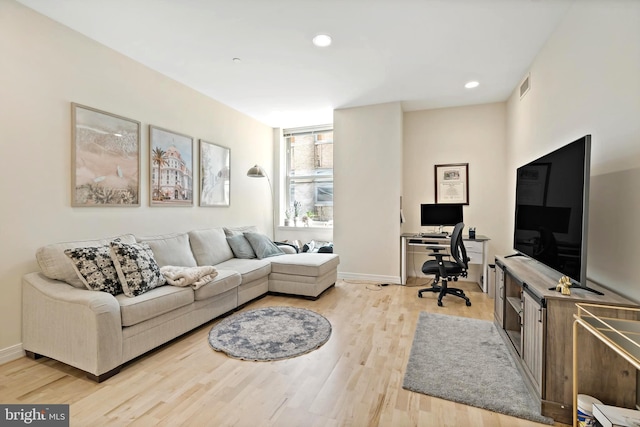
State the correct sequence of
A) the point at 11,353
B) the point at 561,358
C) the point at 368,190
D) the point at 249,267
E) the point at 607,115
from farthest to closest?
the point at 368,190 → the point at 249,267 → the point at 11,353 → the point at 607,115 → the point at 561,358

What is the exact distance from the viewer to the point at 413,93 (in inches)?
159

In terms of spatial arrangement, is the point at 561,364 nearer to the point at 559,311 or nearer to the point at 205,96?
the point at 559,311

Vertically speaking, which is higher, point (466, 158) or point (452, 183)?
point (466, 158)

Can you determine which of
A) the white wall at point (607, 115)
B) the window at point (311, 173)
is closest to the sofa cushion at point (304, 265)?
the window at point (311, 173)

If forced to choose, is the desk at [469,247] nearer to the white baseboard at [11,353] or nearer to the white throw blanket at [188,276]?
the white throw blanket at [188,276]

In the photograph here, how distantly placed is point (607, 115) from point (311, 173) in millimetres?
4295

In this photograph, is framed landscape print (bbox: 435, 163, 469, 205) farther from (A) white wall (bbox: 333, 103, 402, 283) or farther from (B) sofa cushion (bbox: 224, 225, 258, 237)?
(B) sofa cushion (bbox: 224, 225, 258, 237)

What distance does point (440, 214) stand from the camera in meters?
4.44

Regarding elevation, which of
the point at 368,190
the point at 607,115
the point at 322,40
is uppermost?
the point at 322,40

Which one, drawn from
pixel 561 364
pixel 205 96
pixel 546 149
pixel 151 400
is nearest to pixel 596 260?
pixel 561 364

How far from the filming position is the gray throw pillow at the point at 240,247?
4043 millimetres

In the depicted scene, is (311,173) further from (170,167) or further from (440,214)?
(170,167)

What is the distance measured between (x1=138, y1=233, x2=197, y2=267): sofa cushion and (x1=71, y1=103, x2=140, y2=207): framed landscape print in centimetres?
46

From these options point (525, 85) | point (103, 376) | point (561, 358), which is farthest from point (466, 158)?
point (103, 376)
